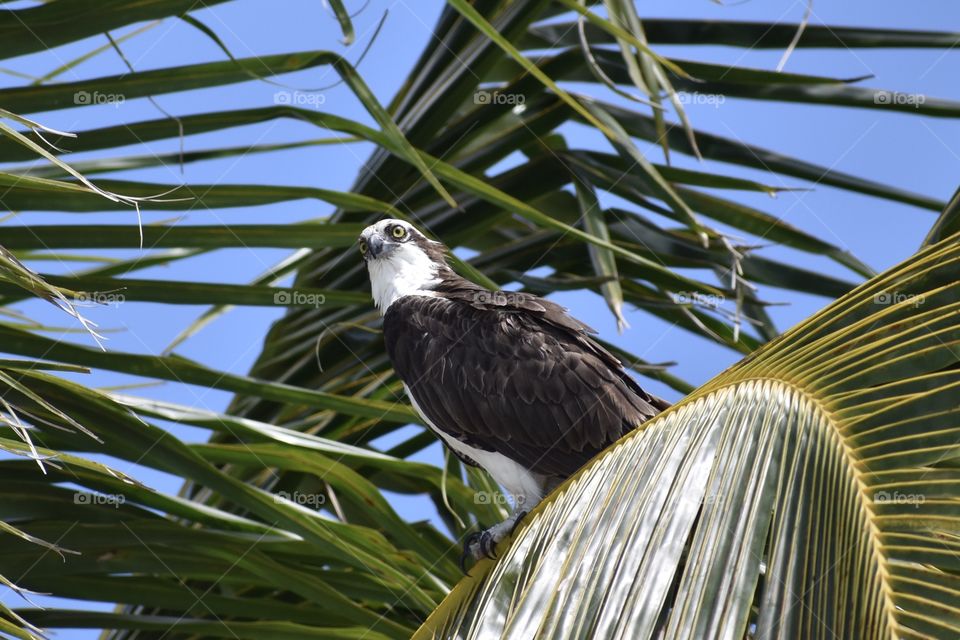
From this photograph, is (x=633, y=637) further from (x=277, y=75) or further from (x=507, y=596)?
(x=277, y=75)

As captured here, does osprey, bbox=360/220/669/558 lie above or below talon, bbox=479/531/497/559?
above

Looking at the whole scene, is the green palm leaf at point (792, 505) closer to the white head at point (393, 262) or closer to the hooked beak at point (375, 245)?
the white head at point (393, 262)

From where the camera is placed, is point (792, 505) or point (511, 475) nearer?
point (792, 505)

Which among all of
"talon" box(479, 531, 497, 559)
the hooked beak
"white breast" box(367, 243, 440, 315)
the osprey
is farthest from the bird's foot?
the hooked beak

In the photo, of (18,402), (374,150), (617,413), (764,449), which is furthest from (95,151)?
(764,449)

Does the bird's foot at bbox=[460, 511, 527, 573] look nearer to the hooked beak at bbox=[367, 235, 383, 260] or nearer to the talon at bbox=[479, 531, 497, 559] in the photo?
the talon at bbox=[479, 531, 497, 559]

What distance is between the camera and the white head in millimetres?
5004

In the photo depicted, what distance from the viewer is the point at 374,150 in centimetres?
542

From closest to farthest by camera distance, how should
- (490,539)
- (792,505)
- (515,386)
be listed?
(792,505) → (490,539) → (515,386)

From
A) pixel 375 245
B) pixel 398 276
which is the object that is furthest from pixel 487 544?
pixel 375 245

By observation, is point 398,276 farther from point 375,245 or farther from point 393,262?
point 375,245

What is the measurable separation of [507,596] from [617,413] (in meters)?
2.01

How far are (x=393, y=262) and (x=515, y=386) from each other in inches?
44.6

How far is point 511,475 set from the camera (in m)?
4.33
